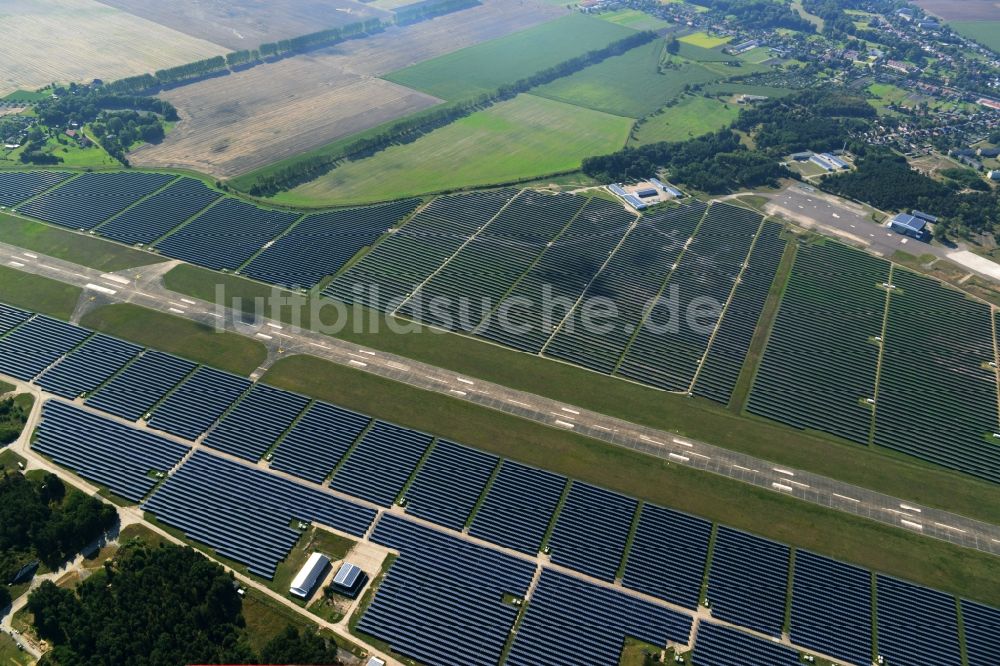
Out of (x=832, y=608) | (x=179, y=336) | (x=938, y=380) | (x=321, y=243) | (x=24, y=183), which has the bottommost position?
(x=179, y=336)

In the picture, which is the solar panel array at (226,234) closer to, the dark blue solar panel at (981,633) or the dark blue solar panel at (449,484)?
the dark blue solar panel at (449,484)

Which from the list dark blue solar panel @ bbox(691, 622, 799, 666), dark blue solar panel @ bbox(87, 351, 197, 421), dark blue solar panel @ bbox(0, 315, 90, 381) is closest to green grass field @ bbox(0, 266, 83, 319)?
dark blue solar panel @ bbox(0, 315, 90, 381)

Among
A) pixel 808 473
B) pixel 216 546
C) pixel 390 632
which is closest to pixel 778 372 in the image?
pixel 808 473

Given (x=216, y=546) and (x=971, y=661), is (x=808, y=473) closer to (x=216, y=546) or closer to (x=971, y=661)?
(x=971, y=661)

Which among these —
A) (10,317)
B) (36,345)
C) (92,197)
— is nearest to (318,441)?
(36,345)

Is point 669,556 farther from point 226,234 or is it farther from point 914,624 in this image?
point 226,234

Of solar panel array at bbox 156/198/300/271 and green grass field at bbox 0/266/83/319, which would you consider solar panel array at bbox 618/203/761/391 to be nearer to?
solar panel array at bbox 156/198/300/271

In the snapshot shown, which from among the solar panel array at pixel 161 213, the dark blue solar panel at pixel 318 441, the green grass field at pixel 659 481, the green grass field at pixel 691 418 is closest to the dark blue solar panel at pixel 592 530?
the green grass field at pixel 659 481
